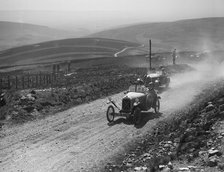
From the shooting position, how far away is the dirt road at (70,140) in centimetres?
1379

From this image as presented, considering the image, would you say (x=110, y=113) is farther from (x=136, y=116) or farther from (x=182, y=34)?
(x=182, y=34)

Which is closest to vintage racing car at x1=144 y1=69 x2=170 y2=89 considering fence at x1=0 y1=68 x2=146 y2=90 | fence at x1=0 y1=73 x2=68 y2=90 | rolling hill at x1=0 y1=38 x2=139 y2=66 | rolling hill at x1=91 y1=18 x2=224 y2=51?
fence at x1=0 y1=68 x2=146 y2=90

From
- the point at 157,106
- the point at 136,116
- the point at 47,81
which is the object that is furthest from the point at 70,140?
the point at 47,81

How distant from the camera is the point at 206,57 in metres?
68.9

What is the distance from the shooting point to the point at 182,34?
155750mm

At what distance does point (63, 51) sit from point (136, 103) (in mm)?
87904

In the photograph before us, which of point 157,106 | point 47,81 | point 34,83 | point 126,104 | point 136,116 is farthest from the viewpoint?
point 34,83

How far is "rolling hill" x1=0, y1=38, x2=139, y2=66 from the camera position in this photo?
3751 inches

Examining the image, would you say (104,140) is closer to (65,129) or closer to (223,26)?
(65,129)

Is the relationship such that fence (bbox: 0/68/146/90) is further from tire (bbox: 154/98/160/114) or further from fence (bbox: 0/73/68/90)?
tire (bbox: 154/98/160/114)

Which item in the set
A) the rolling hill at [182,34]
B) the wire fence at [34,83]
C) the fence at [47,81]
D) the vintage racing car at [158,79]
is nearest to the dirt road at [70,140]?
the vintage racing car at [158,79]

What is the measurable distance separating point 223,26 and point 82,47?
2974 inches

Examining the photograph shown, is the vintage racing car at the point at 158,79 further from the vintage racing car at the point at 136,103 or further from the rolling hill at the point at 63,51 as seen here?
the rolling hill at the point at 63,51

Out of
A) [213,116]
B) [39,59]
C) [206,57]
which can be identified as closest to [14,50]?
[39,59]
